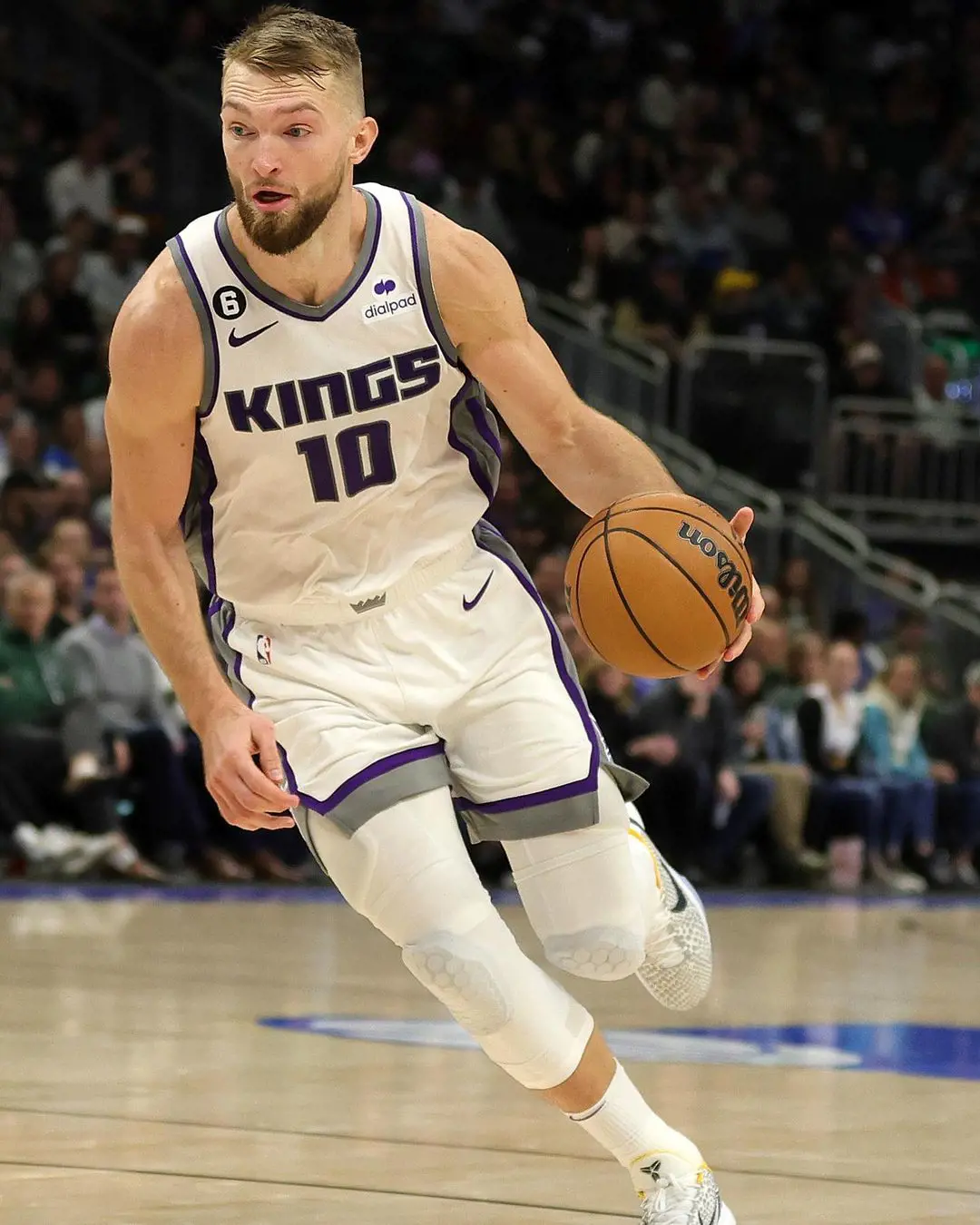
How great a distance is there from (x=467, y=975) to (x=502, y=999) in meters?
0.07

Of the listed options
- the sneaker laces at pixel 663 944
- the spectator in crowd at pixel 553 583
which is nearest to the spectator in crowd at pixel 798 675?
the spectator in crowd at pixel 553 583

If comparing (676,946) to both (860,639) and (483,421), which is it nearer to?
(483,421)

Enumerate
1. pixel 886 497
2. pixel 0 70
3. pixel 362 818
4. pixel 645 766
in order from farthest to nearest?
pixel 886 497 < pixel 0 70 < pixel 645 766 < pixel 362 818

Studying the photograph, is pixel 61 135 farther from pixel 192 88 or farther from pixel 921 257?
pixel 921 257

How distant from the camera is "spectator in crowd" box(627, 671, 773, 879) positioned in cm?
1158

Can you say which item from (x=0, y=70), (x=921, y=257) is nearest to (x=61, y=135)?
(x=0, y=70)

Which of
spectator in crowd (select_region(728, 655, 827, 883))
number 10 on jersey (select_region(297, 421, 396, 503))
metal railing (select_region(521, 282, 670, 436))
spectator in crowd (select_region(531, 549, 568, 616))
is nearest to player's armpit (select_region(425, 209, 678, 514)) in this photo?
number 10 on jersey (select_region(297, 421, 396, 503))

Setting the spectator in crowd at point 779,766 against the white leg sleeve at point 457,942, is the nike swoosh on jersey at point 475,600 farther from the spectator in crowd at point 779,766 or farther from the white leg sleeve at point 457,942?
the spectator in crowd at point 779,766

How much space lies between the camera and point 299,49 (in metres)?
3.80

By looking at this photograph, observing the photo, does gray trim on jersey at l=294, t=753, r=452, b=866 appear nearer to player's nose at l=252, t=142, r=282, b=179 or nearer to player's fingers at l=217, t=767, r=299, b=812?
player's fingers at l=217, t=767, r=299, b=812

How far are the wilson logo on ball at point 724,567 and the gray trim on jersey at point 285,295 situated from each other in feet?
2.41

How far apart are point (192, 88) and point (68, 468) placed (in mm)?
5466

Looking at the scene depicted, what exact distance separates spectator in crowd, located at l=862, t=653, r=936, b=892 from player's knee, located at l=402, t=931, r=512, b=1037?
9.15 meters

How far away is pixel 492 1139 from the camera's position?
473 cm
